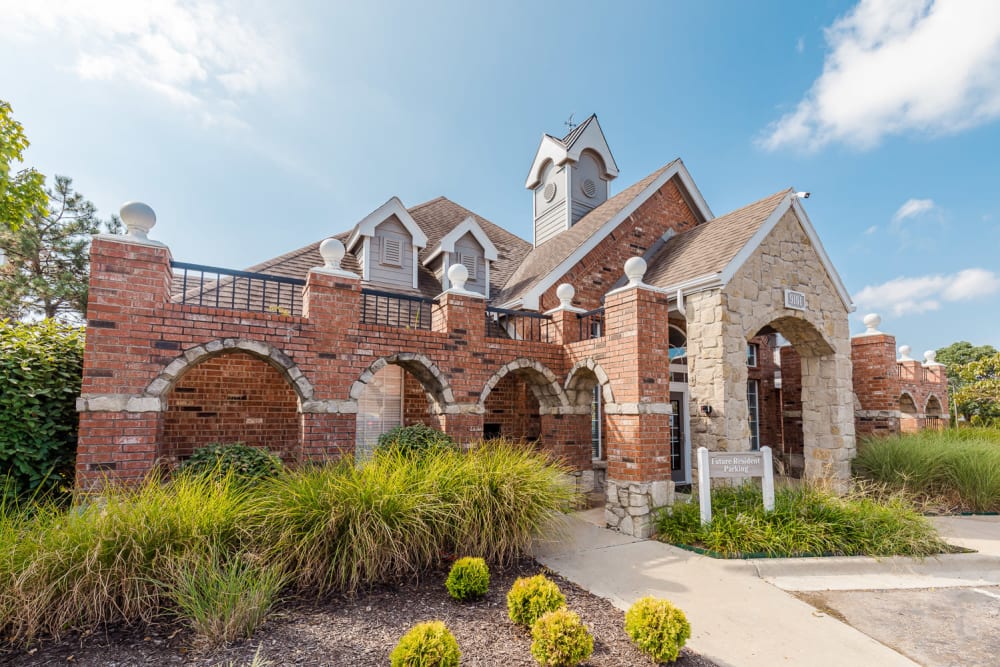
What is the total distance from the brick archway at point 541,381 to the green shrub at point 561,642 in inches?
195

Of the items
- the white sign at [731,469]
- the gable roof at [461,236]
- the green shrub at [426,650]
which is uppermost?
the gable roof at [461,236]

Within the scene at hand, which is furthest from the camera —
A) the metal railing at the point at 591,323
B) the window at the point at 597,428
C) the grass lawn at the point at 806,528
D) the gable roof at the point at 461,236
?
the gable roof at the point at 461,236

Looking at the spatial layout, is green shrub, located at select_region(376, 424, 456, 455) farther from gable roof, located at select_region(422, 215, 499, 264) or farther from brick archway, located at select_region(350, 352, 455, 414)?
gable roof, located at select_region(422, 215, 499, 264)

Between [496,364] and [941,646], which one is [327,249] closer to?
[496,364]

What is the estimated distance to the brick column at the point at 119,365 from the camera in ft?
16.8

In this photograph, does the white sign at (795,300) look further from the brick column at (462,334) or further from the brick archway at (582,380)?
the brick column at (462,334)

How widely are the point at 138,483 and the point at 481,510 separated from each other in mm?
3805

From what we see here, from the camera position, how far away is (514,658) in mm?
3234

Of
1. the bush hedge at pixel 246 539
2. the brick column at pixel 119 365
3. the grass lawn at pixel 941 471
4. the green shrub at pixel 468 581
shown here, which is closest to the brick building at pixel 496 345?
the brick column at pixel 119 365

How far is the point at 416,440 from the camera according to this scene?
21.6ft

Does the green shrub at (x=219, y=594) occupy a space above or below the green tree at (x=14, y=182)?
below

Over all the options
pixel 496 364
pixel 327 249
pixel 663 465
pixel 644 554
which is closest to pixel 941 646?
pixel 644 554

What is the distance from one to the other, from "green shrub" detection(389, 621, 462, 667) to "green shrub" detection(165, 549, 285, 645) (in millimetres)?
1329

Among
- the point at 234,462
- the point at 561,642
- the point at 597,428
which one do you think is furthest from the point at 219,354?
the point at 597,428
